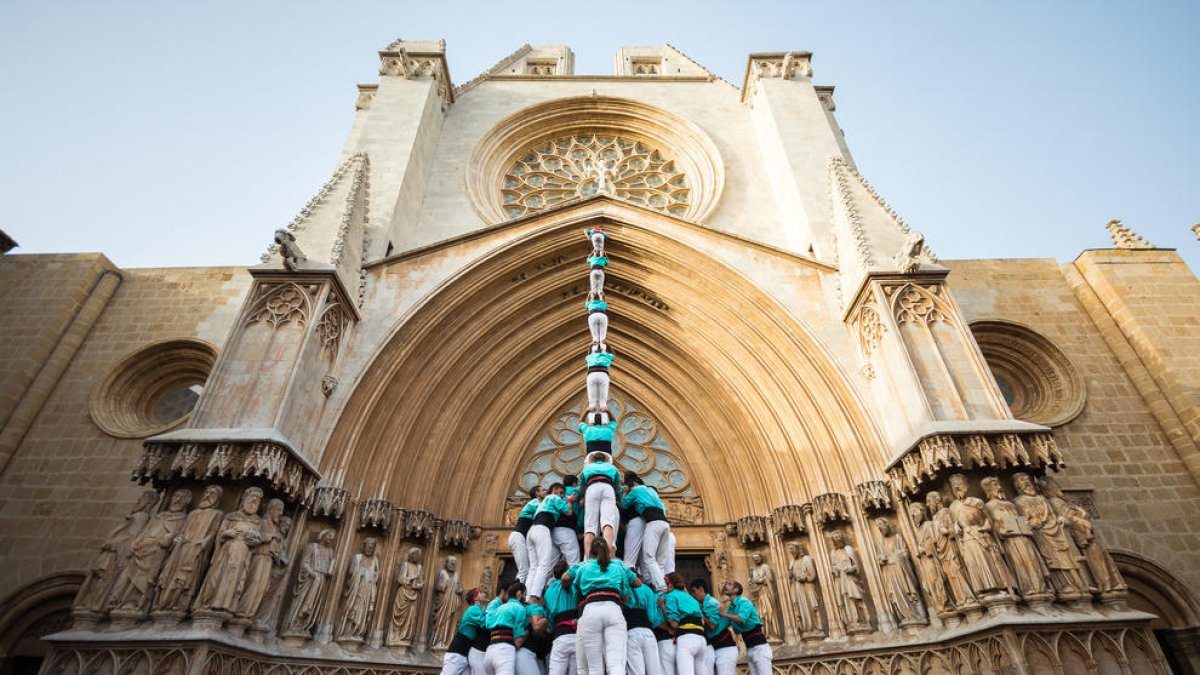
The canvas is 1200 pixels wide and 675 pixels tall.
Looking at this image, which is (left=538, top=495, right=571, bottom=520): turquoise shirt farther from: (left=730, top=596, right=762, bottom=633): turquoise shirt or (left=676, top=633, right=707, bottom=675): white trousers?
(left=730, top=596, right=762, bottom=633): turquoise shirt

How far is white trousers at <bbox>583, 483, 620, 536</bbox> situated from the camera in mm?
4594

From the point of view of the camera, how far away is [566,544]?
16.5 feet

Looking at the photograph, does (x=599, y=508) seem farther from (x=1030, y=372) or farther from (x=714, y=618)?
(x=1030, y=372)

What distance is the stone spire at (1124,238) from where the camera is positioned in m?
11.0

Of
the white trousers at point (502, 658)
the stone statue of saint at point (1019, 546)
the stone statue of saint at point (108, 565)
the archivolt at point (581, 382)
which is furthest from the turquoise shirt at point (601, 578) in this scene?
the stone statue of saint at point (108, 565)

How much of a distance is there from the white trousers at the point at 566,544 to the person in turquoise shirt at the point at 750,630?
1208 mm

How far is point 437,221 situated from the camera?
11.9 metres

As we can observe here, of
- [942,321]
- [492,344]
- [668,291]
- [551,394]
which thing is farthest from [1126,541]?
[492,344]

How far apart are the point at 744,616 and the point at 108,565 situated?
5.85 metres

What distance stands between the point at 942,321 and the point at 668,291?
3.90m

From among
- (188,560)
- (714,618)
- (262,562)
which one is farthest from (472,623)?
(188,560)

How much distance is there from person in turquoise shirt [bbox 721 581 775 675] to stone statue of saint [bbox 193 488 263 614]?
4.49m

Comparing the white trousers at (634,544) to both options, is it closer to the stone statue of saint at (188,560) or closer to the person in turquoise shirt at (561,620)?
the person in turquoise shirt at (561,620)

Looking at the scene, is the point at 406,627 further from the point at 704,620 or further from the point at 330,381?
the point at 704,620
